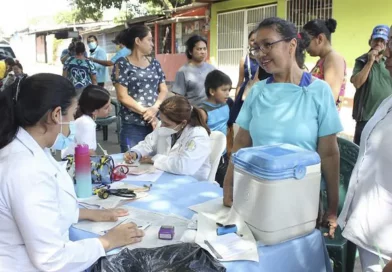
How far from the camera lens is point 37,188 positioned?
1354 millimetres

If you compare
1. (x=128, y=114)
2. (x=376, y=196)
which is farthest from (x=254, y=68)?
(x=376, y=196)

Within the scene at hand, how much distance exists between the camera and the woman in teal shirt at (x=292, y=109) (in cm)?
183

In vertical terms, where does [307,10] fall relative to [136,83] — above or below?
above

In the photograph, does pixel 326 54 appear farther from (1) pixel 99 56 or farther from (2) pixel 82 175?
(1) pixel 99 56

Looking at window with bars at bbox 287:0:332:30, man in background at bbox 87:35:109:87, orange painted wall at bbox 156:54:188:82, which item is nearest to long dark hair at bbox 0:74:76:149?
man in background at bbox 87:35:109:87

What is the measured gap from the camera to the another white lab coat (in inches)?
57.5

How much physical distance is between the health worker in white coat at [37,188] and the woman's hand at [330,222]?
833mm

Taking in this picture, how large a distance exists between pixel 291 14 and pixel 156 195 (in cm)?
Answer: 870

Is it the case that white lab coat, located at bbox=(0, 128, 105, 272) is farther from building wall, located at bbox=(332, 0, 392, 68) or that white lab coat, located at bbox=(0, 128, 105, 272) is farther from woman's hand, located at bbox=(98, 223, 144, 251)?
building wall, located at bbox=(332, 0, 392, 68)

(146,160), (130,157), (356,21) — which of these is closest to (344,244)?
(146,160)

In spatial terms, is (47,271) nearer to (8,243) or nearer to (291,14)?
(8,243)

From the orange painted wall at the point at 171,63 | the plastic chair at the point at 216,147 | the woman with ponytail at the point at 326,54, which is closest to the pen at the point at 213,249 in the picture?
the plastic chair at the point at 216,147

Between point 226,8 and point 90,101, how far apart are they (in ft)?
33.0

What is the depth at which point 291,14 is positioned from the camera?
9922 mm
